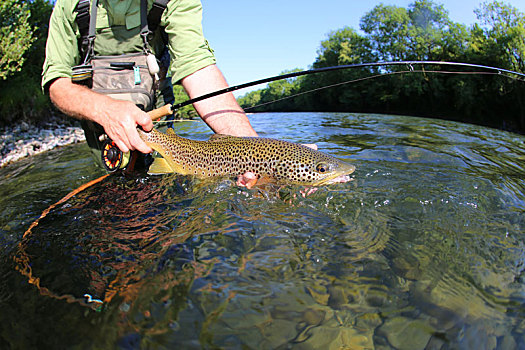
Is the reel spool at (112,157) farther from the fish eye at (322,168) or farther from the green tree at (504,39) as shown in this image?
the green tree at (504,39)

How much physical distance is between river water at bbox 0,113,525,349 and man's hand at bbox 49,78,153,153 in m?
0.69

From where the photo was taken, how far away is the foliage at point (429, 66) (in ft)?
104

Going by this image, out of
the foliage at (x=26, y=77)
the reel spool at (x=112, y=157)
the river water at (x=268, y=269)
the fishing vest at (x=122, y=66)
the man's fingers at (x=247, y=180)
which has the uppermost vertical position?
the foliage at (x=26, y=77)

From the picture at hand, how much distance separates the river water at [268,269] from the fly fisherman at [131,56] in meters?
1.02

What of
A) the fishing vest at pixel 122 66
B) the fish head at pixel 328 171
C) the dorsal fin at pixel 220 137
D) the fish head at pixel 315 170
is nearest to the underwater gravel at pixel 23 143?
the fishing vest at pixel 122 66

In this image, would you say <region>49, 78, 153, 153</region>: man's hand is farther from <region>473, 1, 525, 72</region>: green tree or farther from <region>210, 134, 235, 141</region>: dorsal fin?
<region>473, 1, 525, 72</region>: green tree

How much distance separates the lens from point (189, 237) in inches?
Answer: 102

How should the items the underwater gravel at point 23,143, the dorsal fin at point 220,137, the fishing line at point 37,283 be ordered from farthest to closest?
the underwater gravel at point 23,143, the dorsal fin at point 220,137, the fishing line at point 37,283

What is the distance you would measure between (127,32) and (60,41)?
2.61 ft

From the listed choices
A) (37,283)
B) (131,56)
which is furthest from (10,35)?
(37,283)

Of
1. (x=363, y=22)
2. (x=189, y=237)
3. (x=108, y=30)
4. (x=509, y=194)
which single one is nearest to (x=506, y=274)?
(x=509, y=194)

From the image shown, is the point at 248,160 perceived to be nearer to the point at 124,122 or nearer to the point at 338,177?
the point at 338,177

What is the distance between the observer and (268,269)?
7.25 feet

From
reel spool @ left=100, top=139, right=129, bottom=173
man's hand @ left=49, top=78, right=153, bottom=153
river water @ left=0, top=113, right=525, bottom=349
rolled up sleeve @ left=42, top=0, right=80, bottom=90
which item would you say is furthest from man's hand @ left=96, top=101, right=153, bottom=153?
rolled up sleeve @ left=42, top=0, right=80, bottom=90
